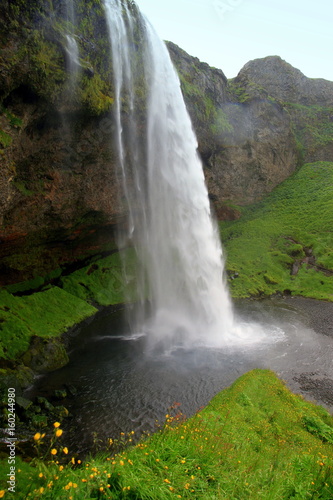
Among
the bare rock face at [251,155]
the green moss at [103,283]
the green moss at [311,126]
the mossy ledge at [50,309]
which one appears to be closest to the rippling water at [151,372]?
the mossy ledge at [50,309]

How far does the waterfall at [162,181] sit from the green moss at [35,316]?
707 cm

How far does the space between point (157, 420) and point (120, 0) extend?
39.0m

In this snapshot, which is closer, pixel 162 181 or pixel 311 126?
pixel 162 181

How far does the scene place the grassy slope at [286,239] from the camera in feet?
141

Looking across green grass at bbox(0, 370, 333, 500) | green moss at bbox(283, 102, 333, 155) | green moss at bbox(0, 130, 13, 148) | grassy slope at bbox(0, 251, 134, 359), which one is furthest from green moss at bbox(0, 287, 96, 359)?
green moss at bbox(283, 102, 333, 155)

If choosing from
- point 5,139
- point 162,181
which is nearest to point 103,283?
point 162,181

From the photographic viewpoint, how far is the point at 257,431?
12625 millimetres

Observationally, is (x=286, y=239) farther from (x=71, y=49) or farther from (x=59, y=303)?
(x=71, y=49)

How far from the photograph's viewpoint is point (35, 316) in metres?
26.5

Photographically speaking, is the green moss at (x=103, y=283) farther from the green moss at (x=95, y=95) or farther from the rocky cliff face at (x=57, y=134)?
the green moss at (x=95, y=95)

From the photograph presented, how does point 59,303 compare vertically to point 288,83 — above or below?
below

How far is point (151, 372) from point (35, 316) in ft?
42.2

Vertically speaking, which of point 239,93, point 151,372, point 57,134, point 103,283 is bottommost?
point 151,372

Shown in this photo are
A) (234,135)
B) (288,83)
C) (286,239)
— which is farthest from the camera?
(288,83)
